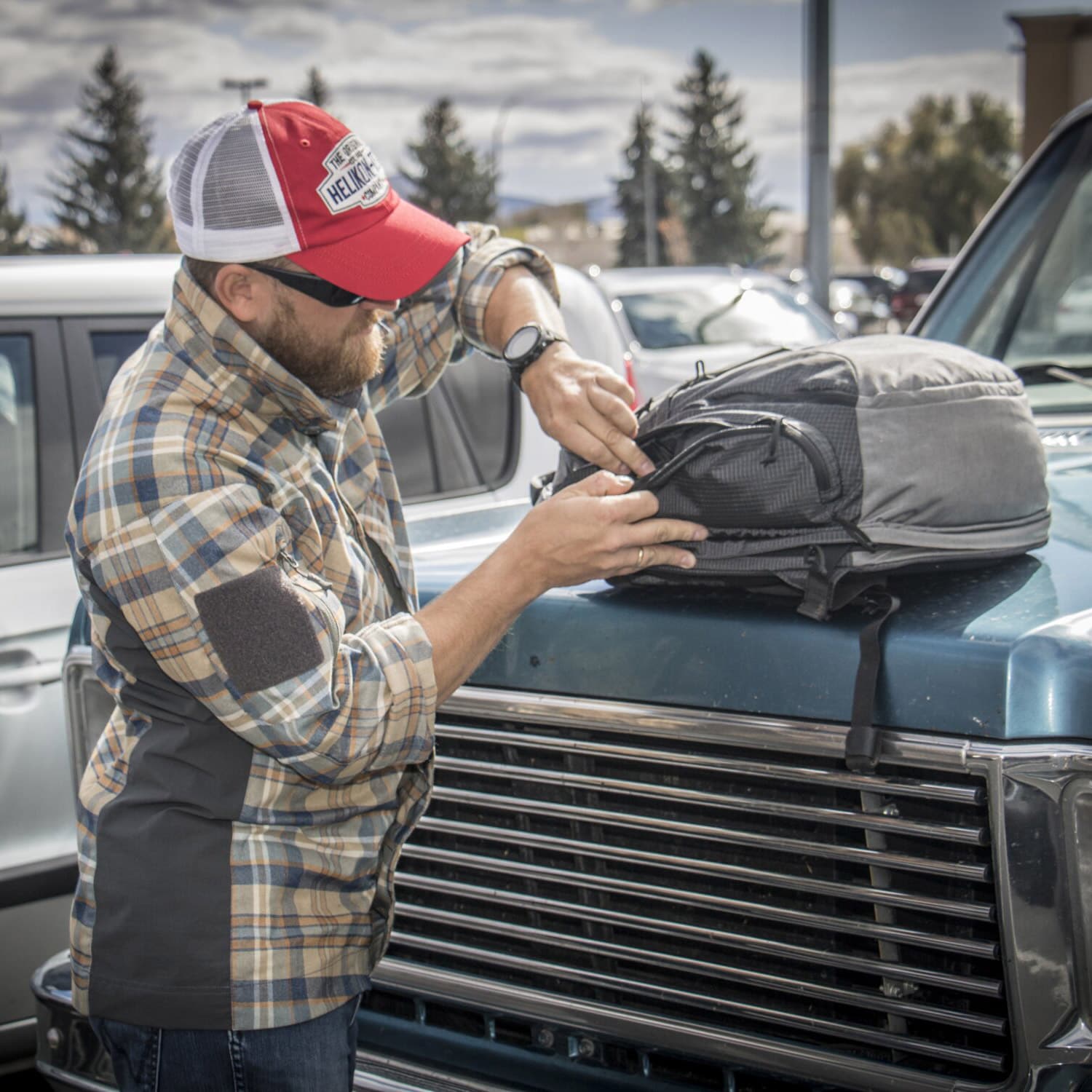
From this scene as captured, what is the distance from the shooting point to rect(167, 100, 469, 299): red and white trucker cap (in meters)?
1.83

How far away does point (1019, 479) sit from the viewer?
187 cm

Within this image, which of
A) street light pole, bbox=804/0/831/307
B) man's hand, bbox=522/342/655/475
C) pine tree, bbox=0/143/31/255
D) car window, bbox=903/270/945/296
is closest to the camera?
man's hand, bbox=522/342/655/475

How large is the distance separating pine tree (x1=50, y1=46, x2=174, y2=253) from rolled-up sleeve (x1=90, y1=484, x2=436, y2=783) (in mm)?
56060

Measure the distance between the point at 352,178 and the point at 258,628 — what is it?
67 centimetres

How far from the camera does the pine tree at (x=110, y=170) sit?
183ft

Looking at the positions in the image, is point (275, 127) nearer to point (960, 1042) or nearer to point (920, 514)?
point (920, 514)

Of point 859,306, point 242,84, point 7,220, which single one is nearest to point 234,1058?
point 242,84

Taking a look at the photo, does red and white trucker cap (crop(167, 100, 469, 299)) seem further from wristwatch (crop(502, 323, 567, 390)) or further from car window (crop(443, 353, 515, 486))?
car window (crop(443, 353, 515, 486))

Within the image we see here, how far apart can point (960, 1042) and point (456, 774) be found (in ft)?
2.74

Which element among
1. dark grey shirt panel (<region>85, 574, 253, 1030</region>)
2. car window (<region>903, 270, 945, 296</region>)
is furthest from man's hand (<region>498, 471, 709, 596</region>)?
car window (<region>903, 270, 945, 296</region>)

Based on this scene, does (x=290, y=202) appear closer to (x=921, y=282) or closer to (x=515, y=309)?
(x=515, y=309)

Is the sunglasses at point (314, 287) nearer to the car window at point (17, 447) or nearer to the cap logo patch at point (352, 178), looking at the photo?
the cap logo patch at point (352, 178)

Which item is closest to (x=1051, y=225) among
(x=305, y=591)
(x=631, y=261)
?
(x=305, y=591)

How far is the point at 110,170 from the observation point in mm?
57250
